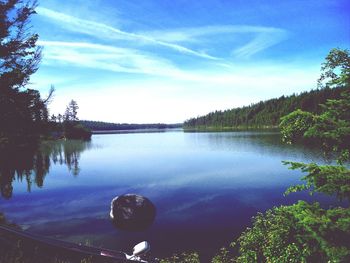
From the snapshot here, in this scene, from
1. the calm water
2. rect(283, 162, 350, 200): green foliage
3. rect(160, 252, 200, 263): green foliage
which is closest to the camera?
rect(283, 162, 350, 200): green foliage

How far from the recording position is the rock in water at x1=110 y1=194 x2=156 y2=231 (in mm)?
21417

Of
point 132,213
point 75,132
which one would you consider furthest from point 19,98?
point 75,132

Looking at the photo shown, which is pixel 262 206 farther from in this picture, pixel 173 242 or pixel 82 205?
pixel 82 205

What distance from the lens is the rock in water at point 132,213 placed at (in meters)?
21.4

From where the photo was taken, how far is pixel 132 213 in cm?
2227

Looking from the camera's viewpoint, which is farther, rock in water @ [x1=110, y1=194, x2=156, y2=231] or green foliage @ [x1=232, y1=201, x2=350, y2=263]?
rock in water @ [x1=110, y1=194, x2=156, y2=231]

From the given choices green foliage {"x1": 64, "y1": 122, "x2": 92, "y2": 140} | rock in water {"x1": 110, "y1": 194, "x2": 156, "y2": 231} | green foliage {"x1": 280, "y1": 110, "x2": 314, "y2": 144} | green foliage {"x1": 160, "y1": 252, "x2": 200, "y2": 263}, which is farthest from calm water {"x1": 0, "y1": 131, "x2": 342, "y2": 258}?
green foliage {"x1": 64, "y1": 122, "x2": 92, "y2": 140}

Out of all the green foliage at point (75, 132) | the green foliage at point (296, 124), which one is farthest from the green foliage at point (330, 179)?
the green foliage at point (75, 132)

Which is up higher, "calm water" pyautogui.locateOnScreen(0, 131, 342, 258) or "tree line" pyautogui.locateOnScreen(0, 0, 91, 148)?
"tree line" pyautogui.locateOnScreen(0, 0, 91, 148)

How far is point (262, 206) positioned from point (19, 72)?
66.6 feet

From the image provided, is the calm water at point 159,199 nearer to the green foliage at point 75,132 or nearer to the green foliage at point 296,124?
the green foliage at point 296,124

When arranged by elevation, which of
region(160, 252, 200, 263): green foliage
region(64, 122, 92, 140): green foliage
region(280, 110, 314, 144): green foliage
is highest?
region(280, 110, 314, 144): green foliage

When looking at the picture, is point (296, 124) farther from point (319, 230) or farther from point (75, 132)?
point (75, 132)

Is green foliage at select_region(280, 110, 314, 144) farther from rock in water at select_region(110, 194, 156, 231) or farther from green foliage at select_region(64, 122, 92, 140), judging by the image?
green foliage at select_region(64, 122, 92, 140)
